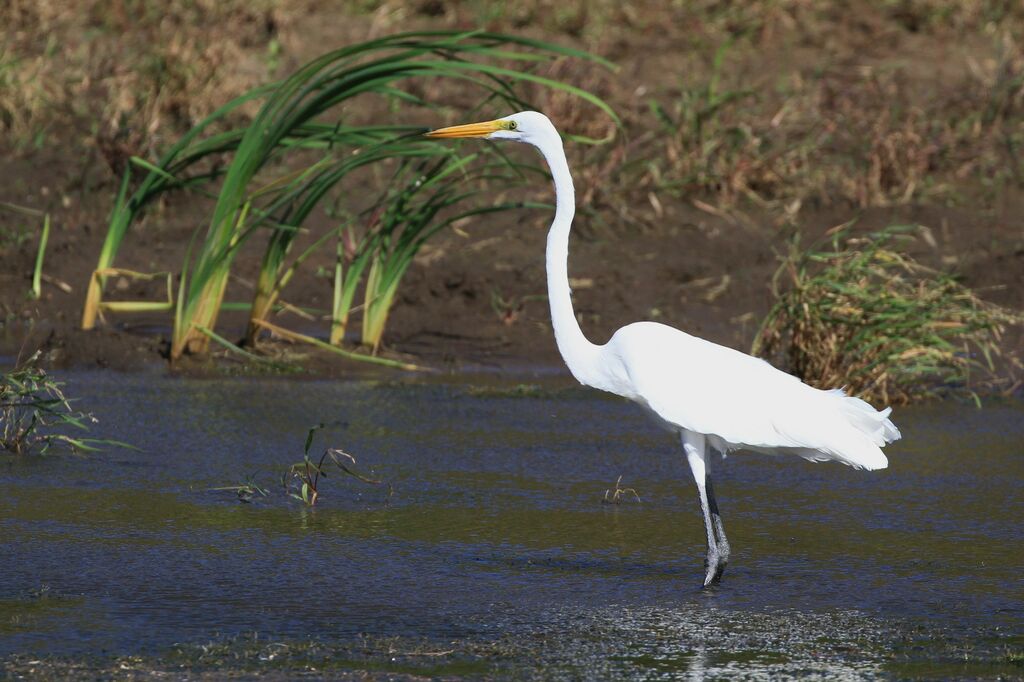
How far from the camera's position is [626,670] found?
377 centimetres

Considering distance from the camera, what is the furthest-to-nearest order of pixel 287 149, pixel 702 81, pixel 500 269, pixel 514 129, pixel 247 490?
pixel 702 81 → pixel 500 269 → pixel 287 149 → pixel 247 490 → pixel 514 129

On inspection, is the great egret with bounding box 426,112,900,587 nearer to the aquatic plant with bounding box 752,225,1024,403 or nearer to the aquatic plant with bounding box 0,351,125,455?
the aquatic plant with bounding box 0,351,125,455

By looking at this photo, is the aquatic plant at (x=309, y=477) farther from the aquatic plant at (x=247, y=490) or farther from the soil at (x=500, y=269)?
the soil at (x=500, y=269)

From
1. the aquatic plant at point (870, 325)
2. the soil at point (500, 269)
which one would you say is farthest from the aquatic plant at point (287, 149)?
the aquatic plant at point (870, 325)

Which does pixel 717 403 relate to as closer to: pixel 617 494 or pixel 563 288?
pixel 563 288

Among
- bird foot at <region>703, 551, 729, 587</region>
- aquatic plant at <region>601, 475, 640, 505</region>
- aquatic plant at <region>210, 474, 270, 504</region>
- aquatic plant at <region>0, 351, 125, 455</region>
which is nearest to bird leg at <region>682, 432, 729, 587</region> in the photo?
bird foot at <region>703, 551, 729, 587</region>

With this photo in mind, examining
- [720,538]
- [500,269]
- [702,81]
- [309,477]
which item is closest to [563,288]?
[720,538]

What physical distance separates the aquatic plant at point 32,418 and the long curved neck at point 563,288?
1766 mm

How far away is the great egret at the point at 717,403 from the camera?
4762mm

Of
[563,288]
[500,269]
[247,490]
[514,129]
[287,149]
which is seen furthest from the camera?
[500,269]

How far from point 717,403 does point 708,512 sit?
1.09 feet

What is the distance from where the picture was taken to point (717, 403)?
4785 millimetres

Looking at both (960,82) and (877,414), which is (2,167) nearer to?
(960,82)

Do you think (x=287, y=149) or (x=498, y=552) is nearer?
(x=498, y=552)
